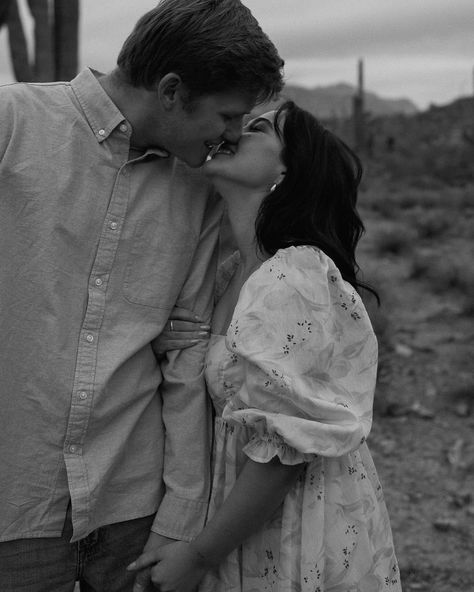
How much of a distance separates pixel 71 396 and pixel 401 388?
4.67 metres

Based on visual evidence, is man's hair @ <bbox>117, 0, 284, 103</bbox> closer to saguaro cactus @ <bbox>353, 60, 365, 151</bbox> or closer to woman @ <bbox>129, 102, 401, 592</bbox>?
woman @ <bbox>129, 102, 401, 592</bbox>

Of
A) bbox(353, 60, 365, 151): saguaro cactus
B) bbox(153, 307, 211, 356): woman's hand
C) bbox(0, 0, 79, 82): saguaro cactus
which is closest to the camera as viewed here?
bbox(153, 307, 211, 356): woman's hand

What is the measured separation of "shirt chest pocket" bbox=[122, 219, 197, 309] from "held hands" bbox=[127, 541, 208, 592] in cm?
56

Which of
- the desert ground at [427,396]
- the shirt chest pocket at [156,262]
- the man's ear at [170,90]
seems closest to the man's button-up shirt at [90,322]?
the shirt chest pocket at [156,262]

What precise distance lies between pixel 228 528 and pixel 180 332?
46 cm

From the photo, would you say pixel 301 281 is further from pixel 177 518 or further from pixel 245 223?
pixel 177 518

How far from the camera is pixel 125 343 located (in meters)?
1.84

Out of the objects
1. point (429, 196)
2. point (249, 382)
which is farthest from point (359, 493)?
point (429, 196)

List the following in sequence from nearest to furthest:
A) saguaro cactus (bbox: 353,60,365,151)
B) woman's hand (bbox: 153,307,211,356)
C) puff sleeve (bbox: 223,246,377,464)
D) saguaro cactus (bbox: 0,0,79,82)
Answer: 1. puff sleeve (bbox: 223,246,377,464)
2. woman's hand (bbox: 153,307,211,356)
3. saguaro cactus (bbox: 0,0,79,82)
4. saguaro cactus (bbox: 353,60,365,151)

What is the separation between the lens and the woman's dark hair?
186cm

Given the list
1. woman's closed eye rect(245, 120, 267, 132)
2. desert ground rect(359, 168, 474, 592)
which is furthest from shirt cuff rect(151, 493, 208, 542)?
desert ground rect(359, 168, 474, 592)

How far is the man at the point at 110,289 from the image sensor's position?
1.79m

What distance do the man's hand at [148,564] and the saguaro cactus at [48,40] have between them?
5980mm

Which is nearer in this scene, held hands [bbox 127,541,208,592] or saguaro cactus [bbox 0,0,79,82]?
held hands [bbox 127,541,208,592]
